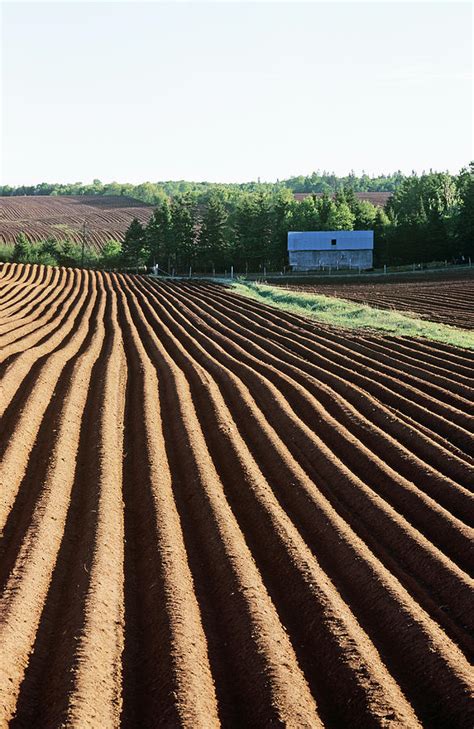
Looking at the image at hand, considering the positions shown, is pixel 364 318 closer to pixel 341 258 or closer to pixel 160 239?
pixel 341 258

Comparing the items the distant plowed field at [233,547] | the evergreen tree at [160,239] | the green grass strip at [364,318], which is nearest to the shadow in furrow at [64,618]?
the distant plowed field at [233,547]

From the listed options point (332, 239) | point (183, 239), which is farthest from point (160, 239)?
point (332, 239)

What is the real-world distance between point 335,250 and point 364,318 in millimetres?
41475

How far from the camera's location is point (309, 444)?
1288 cm

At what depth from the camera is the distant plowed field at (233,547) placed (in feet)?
20.6

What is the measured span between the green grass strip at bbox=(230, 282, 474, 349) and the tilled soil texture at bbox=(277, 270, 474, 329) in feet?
4.04

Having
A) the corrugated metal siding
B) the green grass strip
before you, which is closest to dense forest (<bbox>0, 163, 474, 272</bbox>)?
the corrugated metal siding

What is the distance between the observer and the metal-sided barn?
229 ft

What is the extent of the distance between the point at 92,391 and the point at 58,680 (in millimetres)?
10027

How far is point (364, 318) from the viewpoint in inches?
1164

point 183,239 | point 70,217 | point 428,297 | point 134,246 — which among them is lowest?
point 428,297

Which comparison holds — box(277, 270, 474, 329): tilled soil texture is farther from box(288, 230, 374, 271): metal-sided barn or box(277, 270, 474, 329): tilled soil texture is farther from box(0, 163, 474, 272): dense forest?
box(0, 163, 474, 272): dense forest

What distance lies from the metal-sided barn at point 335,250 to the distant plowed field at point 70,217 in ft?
105

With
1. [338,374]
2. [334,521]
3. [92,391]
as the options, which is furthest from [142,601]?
[338,374]
